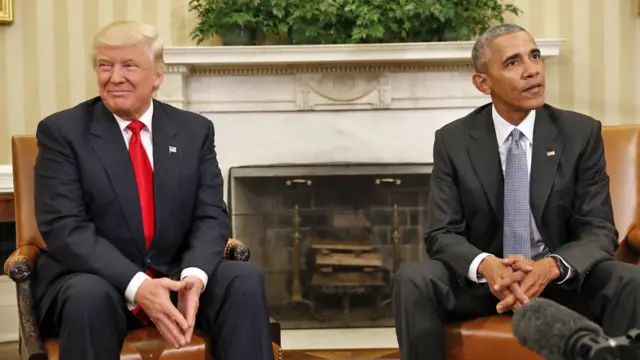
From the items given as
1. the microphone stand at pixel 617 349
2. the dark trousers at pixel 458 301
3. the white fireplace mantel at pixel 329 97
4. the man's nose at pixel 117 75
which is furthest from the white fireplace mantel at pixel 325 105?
the microphone stand at pixel 617 349

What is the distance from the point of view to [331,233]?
4047 mm

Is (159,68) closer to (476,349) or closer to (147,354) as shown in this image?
(147,354)

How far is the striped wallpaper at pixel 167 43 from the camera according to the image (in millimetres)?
4164

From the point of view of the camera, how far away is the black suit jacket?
92.2 inches

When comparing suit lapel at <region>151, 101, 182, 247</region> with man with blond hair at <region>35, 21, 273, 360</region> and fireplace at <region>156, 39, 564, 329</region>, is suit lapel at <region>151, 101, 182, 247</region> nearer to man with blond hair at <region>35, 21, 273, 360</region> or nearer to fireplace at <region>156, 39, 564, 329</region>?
man with blond hair at <region>35, 21, 273, 360</region>

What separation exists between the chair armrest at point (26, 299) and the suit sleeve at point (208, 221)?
0.43 meters

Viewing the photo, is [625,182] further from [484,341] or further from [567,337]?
[567,337]

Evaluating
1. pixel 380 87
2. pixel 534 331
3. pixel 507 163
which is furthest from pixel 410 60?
pixel 534 331

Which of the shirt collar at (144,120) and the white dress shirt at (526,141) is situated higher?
the shirt collar at (144,120)

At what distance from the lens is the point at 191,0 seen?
404cm

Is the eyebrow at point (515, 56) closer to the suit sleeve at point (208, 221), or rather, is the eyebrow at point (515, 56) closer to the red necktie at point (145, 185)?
the suit sleeve at point (208, 221)

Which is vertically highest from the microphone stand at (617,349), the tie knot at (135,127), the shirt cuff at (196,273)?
the tie knot at (135,127)

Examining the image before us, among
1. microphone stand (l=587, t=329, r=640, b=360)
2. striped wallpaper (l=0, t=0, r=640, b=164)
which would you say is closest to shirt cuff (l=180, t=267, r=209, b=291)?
microphone stand (l=587, t=329, r=640, b=360)

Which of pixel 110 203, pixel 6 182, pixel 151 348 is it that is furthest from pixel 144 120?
pixel 6 182
